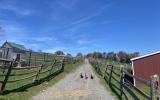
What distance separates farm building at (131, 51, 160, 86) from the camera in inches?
1864

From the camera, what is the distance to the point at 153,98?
9586mm

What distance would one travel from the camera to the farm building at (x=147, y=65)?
47.3 m

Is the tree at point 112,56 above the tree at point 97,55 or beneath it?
beneath

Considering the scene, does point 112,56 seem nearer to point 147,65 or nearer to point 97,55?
point 97,55

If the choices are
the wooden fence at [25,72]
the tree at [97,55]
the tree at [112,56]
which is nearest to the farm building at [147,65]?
the wooden fence at [25,72]

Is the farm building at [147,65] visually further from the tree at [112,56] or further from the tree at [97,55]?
the tree at [97,55]

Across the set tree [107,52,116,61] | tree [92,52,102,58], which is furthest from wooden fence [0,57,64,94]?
tree [92,52,102,58]

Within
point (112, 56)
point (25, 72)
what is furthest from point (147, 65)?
point (112, 56)

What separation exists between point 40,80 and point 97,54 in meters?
138

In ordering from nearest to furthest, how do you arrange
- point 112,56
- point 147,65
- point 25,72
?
point 25,72
point 147,65
point 112,56

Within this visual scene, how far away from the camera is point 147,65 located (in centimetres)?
4791

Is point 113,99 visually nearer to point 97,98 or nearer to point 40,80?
point 97,98

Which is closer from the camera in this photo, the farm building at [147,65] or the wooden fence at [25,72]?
the wooden fence at [25,72]

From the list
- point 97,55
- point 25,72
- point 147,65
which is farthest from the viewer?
point 97,55
